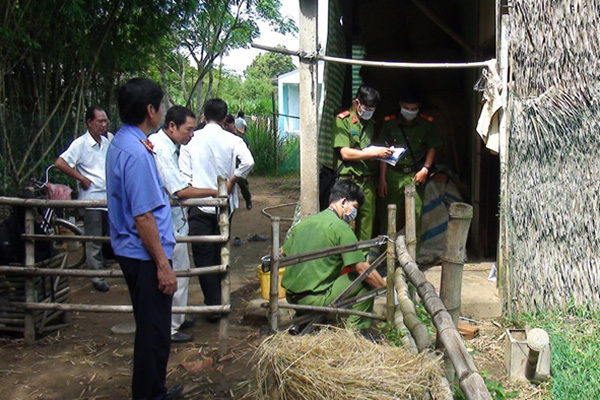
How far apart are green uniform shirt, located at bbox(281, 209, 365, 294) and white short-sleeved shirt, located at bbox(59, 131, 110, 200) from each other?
7.88 ft

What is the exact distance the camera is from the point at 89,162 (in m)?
6.21

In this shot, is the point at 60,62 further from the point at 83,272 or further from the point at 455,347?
the point at 455,347

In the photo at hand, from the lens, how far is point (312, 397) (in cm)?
253

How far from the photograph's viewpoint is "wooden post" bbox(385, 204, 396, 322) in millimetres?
4586

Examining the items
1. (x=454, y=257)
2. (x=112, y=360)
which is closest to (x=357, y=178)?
(x=112, y=360)

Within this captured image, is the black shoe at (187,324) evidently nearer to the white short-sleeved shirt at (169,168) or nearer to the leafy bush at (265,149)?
the white short-sleeved shirt at (169,168)

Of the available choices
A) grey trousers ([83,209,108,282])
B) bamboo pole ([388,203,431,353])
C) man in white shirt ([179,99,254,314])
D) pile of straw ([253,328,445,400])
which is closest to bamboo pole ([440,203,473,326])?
bamboo pole ([388,203,431,353])

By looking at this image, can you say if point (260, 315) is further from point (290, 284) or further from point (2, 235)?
point (2, 235)

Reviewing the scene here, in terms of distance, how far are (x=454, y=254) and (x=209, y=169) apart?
9.26 ft

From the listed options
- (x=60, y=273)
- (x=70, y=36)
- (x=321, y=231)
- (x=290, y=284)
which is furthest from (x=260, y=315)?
(x=70, y=36)

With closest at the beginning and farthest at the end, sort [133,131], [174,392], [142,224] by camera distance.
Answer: [142,224] → [133,131] → [174,392]

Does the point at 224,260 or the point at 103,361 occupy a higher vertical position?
the point at 224,260

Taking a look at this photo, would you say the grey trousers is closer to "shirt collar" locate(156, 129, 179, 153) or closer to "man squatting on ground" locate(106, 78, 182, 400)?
"shirt collar" locate(156, 129, 179, 153)

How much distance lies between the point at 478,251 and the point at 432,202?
743 millimetres
